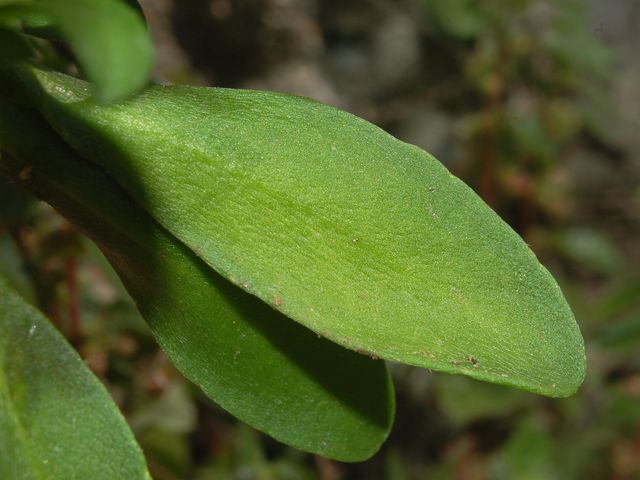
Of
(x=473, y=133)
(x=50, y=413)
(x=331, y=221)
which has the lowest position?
(x=473, y=133)

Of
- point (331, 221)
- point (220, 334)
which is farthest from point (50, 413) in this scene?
point (331, 221)

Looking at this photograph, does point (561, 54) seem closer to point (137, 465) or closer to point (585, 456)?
point (585, 456)

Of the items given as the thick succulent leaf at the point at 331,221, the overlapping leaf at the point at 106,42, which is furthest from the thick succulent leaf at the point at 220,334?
the overlapping leaf at the point at 106,42

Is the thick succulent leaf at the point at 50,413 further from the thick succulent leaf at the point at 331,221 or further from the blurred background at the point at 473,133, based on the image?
the blurred background at the point at 473,133

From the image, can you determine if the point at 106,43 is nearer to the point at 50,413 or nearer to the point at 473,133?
the point at 50,413

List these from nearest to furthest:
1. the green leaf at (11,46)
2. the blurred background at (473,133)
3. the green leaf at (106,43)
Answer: the green leaf at (106,43), the green leaf at (11,46), the blurred background at (473,133)

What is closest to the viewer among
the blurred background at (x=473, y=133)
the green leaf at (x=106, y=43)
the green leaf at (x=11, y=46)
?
the green leaf at (x=106, y=43)

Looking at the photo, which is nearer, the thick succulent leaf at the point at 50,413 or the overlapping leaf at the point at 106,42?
the overlapping leaf at the point at 106,42

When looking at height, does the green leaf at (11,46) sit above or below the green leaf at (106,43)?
below
